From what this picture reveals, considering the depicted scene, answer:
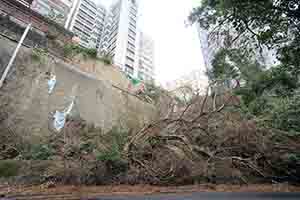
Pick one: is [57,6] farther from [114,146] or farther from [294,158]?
[294,158]

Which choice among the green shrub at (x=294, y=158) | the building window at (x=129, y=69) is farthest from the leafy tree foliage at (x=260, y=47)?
the building window at (x=129, y=69)

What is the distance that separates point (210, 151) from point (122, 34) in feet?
97.4

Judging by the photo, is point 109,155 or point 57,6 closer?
point 109,155

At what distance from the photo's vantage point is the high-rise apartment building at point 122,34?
2923cm

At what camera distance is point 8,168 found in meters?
3.55

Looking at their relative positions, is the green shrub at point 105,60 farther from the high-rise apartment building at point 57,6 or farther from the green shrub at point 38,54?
the high-rise apartment building at point 57,6

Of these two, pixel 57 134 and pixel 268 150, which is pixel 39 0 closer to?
pixel 57 134

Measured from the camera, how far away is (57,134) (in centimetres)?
511

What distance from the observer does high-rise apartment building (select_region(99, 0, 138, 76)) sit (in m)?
29.2

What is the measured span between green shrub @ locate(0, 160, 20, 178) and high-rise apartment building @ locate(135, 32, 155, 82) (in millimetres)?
29026

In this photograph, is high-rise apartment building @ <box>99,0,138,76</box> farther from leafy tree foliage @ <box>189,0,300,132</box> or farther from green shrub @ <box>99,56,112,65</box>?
leafy tree foliage @ <box>189,0,300,132</box>

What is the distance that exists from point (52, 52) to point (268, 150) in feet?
31.0

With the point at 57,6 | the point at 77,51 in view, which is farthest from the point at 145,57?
the point at 77,51

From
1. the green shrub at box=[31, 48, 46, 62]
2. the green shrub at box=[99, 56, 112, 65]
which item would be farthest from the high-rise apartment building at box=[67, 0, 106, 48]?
the green shrub at box=[31, 48, 46, 62]
